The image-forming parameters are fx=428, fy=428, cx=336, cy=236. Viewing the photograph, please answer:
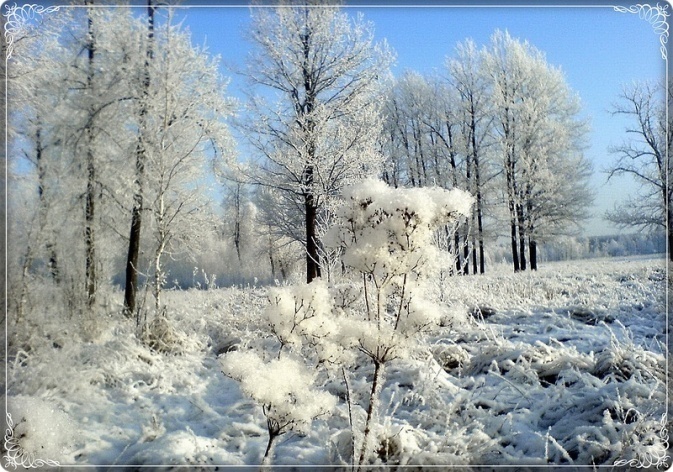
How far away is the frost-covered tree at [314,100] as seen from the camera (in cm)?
645

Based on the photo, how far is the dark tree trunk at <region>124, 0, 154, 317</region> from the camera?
4699 millimetres

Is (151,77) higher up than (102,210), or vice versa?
(151,77)

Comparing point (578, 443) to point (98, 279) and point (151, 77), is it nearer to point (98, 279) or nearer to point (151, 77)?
point (98, 279)

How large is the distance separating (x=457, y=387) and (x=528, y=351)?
79 centimetres

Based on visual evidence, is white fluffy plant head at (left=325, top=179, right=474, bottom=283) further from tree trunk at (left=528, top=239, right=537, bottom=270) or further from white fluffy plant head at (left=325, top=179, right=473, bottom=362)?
tree trunk at (left=528, top=239, right=537, bottom=270)

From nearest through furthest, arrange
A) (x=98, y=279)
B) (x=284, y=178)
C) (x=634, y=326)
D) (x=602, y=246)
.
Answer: (x=634, y=326) < (x=98, y=279) < (x=284, y=178) < (x=602, y=246)

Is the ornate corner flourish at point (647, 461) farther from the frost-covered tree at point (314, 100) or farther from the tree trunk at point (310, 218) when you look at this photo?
the tree trunk at point (310, 218)

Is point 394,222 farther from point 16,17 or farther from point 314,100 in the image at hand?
point 314,100

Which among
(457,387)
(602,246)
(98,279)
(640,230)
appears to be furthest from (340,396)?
(602,246)

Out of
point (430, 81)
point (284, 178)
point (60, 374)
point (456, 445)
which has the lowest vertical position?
point (456, 445)

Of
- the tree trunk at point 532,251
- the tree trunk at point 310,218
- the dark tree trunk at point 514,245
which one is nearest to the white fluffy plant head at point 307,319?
the tree trunk at point 310,218

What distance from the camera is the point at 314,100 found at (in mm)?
6691

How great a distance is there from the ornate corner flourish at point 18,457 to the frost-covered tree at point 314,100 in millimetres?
4480

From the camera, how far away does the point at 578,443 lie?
8.39ft
